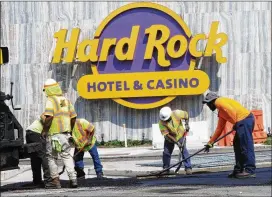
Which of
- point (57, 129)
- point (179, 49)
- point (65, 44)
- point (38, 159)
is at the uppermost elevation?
point (65, 44)

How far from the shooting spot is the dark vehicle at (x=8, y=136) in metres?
14.1

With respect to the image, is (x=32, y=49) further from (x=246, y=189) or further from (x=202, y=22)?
(x=246, y=189)

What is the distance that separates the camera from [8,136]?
559 inches

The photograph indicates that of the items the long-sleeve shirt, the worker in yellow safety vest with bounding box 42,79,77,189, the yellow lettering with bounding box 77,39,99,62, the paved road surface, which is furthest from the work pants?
the yellow lettering with bounding box 77,39,99,62

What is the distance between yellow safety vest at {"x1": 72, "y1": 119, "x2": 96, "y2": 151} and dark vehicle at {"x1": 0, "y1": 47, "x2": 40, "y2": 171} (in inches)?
116

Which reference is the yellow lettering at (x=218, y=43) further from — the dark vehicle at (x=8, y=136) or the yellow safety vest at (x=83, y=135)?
the dark vehicle at (x=8, y=136)

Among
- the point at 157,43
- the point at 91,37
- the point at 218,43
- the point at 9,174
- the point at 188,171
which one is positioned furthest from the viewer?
the point at 91,37

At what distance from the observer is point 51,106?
47.7 ft

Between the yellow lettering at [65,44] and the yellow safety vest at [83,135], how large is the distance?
49.8 ft

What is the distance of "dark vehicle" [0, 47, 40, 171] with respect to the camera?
14.1 m

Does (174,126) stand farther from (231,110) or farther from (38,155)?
(38,155)

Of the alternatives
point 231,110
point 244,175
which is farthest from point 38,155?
point 244,175

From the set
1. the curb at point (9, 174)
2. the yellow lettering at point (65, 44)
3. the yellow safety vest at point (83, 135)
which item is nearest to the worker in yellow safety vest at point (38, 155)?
the yellow safety vest at point (83, 135)

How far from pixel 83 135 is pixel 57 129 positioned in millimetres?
3078
